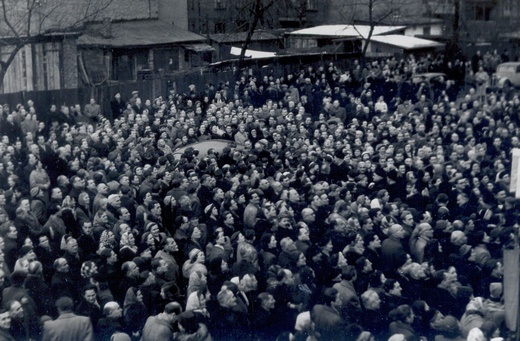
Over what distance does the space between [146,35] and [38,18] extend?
2361 mm

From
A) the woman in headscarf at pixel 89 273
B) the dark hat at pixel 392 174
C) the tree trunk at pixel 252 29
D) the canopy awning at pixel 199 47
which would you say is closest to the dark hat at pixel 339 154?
the dark hat at pixel 392 174

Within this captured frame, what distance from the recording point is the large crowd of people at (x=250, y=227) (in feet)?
16.9

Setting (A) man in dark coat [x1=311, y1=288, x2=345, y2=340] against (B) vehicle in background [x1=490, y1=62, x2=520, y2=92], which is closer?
(A) man in dark coat [x1=311, y1=288, x2=345, y2=340]

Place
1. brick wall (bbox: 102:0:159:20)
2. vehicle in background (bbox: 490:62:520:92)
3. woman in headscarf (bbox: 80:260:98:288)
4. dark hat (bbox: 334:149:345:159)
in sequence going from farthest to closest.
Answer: vehicle in background (bbox: 490:62:520:92) < brick wall (bbox: 102:0:159:20) < dark hat (bbox: 334:149:345:159) < woman in headscarf (bbox: 80:260:98:288)

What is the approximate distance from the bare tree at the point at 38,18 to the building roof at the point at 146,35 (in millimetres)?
407

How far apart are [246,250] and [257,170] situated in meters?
2.92

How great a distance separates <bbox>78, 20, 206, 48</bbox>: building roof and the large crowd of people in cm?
129

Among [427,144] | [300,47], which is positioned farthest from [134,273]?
[300,47]

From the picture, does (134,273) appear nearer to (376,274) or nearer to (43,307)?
(43,307)

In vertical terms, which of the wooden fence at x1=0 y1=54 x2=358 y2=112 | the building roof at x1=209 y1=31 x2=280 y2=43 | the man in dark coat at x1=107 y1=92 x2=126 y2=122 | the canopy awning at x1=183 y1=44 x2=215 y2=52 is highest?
the building roof at x1=209 y1=31 x2=280 y2=43

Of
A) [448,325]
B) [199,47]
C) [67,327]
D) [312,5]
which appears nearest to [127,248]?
[67,327]

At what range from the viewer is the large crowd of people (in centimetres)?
514

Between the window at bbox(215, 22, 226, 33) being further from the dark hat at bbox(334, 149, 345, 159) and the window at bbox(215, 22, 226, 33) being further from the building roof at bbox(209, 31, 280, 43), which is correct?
the dark hat at bbox(334, 149, 345, 159)

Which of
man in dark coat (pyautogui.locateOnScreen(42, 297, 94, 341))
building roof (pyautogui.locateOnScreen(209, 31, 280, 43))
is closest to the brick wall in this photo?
building roof (pyautogui.locateOnScreen(209, 31, 280, 43))
